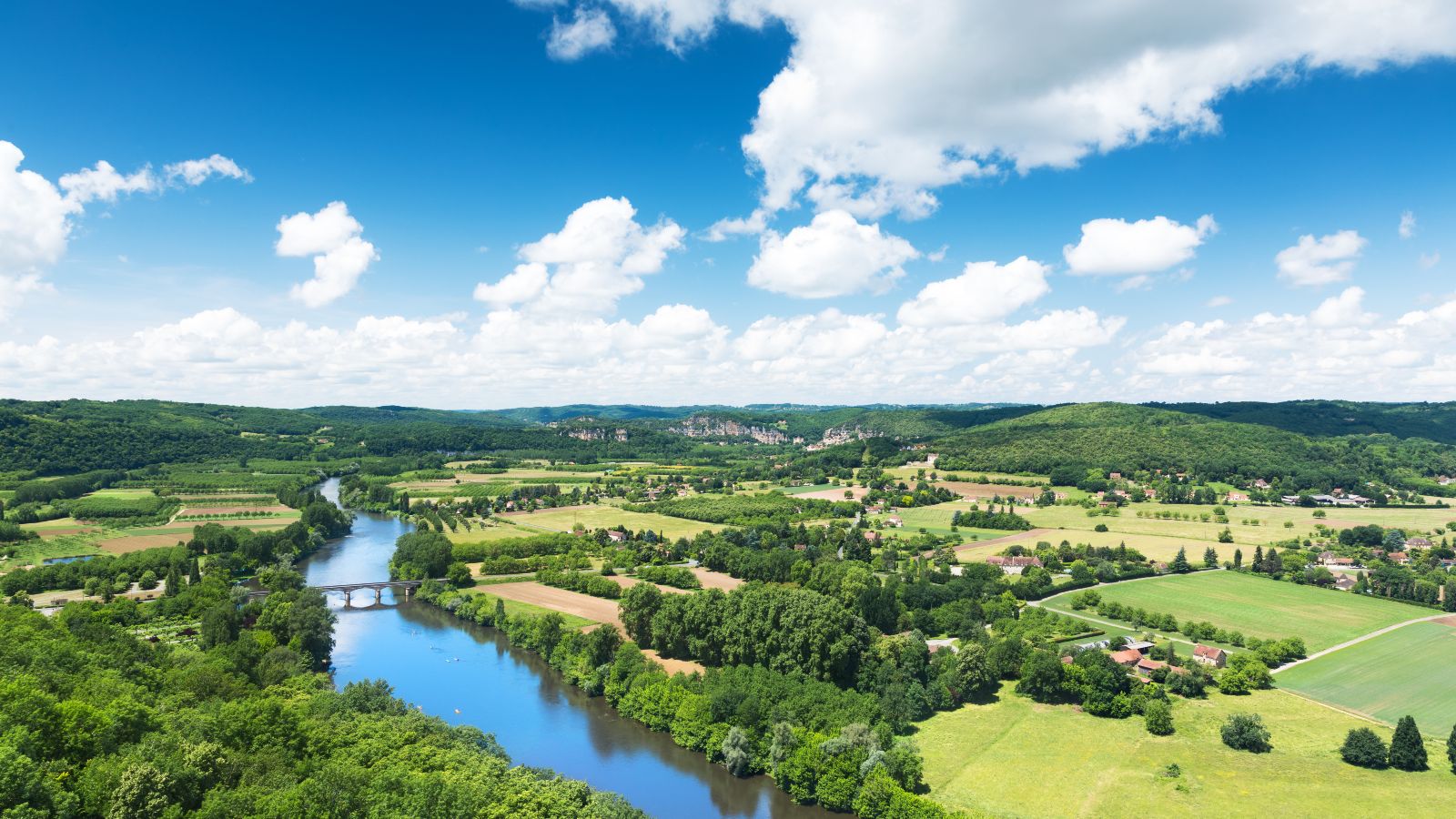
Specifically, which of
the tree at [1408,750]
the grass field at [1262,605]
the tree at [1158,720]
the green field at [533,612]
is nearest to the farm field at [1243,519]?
the grass field at [1262,605]

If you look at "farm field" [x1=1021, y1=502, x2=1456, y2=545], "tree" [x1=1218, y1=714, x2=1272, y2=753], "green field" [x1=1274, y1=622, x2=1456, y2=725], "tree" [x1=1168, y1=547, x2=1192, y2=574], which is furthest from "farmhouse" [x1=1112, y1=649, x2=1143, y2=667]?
"farm field" [x1=1021, y1=502, x2=1456, y2=545]

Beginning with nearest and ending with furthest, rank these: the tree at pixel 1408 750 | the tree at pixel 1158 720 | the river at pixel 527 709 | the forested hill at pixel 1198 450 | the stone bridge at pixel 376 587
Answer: the tree at pixel 1408 750 < the river at pixel 527 709 < the tree at pixel 1158 720 < the stone bridge at pixel 376 587 < the forested hill at pixel 1198 450

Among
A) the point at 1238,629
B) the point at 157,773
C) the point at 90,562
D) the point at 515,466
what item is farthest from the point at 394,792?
the point at 515,466

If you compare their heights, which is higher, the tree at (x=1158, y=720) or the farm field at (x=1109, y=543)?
the farm field at (x=1109, y=543)

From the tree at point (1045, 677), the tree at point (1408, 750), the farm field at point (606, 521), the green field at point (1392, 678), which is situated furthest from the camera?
the farm field at point (606, 521)

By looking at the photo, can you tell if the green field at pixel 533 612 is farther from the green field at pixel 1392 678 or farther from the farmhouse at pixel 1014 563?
the green field at pixel 1392 678

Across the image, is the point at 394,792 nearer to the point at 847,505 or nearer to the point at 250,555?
the point at 250,555
